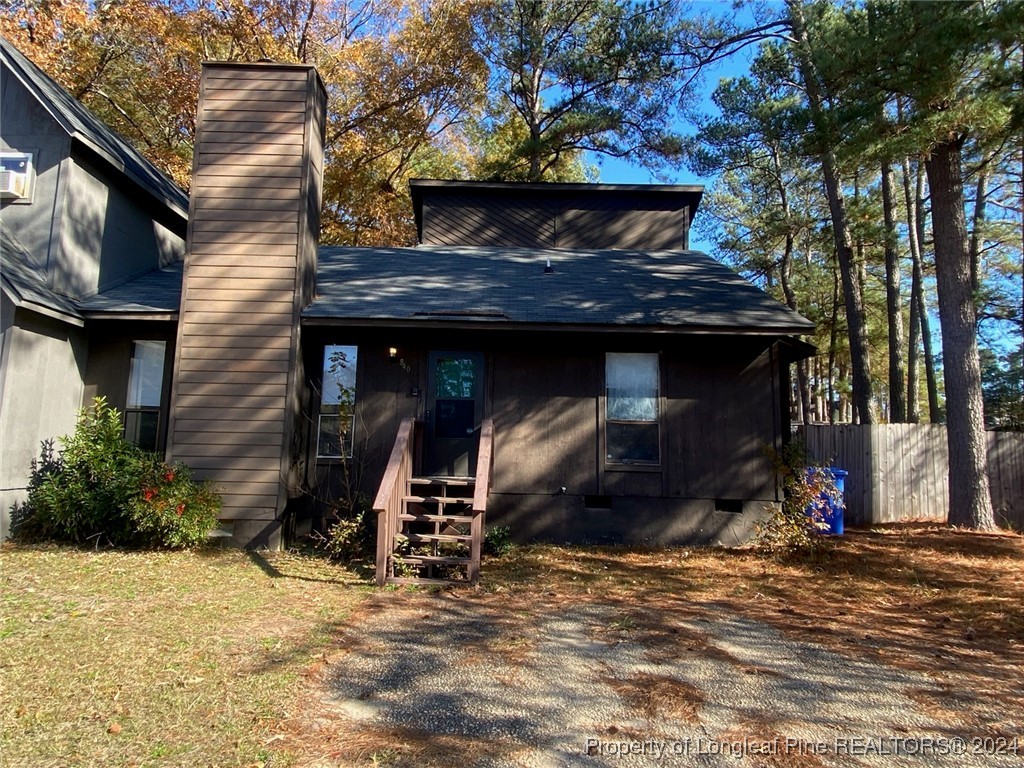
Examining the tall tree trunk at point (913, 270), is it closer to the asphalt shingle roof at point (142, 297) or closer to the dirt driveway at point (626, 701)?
the dirt driveway at point (626, 701)

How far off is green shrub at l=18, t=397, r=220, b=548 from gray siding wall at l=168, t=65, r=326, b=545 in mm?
410

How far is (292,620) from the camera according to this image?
496 centimetres

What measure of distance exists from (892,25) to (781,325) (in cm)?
392

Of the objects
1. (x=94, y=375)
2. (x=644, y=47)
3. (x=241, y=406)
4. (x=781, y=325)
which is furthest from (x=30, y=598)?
(x=644, y=47)

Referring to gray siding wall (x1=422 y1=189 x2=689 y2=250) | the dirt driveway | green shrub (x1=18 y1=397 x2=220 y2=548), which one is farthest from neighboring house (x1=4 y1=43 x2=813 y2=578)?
gray siding wall (x1=422 y1=189 x2=689 y2=250)

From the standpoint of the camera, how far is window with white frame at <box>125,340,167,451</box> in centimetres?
842

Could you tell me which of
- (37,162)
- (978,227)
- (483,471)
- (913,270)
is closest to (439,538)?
(483,471)

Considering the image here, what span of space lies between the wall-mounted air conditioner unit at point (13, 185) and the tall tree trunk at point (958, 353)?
12.4 m

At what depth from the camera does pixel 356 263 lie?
10.8 meters

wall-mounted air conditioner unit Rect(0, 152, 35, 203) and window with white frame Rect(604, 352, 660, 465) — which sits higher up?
wall-mounted air conditioner unit Rect(0, 152, 35, 203)

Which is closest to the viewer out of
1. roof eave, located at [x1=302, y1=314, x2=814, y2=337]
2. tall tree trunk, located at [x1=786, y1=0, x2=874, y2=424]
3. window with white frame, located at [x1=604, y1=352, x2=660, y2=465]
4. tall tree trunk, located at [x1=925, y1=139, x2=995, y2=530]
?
roof eave, located at [x1=302, y1=314, x2=814, y2=337]

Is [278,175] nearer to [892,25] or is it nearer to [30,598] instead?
[30,598]

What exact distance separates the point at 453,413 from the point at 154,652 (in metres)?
4.89

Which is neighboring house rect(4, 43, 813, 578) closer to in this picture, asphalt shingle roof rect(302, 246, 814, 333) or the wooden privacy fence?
asphalt shingle roof rect(302, 246, 814, 333)
